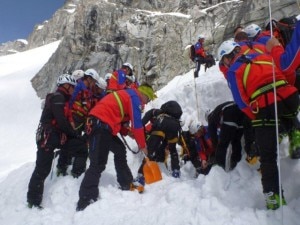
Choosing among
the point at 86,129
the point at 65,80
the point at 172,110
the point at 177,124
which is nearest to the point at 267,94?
the point at 177,124

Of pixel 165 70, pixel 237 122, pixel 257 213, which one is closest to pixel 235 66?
pixel 237 122

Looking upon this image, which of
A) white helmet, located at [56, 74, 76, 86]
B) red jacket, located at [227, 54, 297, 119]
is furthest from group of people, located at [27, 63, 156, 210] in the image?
red jacket, located at [227, 54, 297, 119]

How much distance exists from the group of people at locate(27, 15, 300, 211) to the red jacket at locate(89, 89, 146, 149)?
0.6 inches

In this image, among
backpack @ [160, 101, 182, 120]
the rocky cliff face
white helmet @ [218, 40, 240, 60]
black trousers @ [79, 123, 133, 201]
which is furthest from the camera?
the rocky cliff face

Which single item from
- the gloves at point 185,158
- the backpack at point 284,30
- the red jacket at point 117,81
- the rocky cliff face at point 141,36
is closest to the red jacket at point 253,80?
the backpack at point 284,30

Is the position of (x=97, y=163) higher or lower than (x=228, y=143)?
lower

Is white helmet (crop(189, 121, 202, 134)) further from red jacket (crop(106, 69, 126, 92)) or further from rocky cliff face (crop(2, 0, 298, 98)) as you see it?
rocky cliff face (crop(2, 0, 298, 98))

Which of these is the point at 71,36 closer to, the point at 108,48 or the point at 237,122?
the point at 108,48

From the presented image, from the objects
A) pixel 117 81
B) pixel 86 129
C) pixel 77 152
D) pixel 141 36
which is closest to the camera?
pixel 86 129

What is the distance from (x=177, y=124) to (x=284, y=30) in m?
2.43

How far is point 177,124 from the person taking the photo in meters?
6.77

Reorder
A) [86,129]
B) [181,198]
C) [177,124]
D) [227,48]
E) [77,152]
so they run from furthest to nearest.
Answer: [77,152], [177,124], [86,129], [181,198], [227,48]

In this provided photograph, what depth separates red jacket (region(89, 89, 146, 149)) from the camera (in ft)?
19.4

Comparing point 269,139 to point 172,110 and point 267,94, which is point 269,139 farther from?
point 172,110
